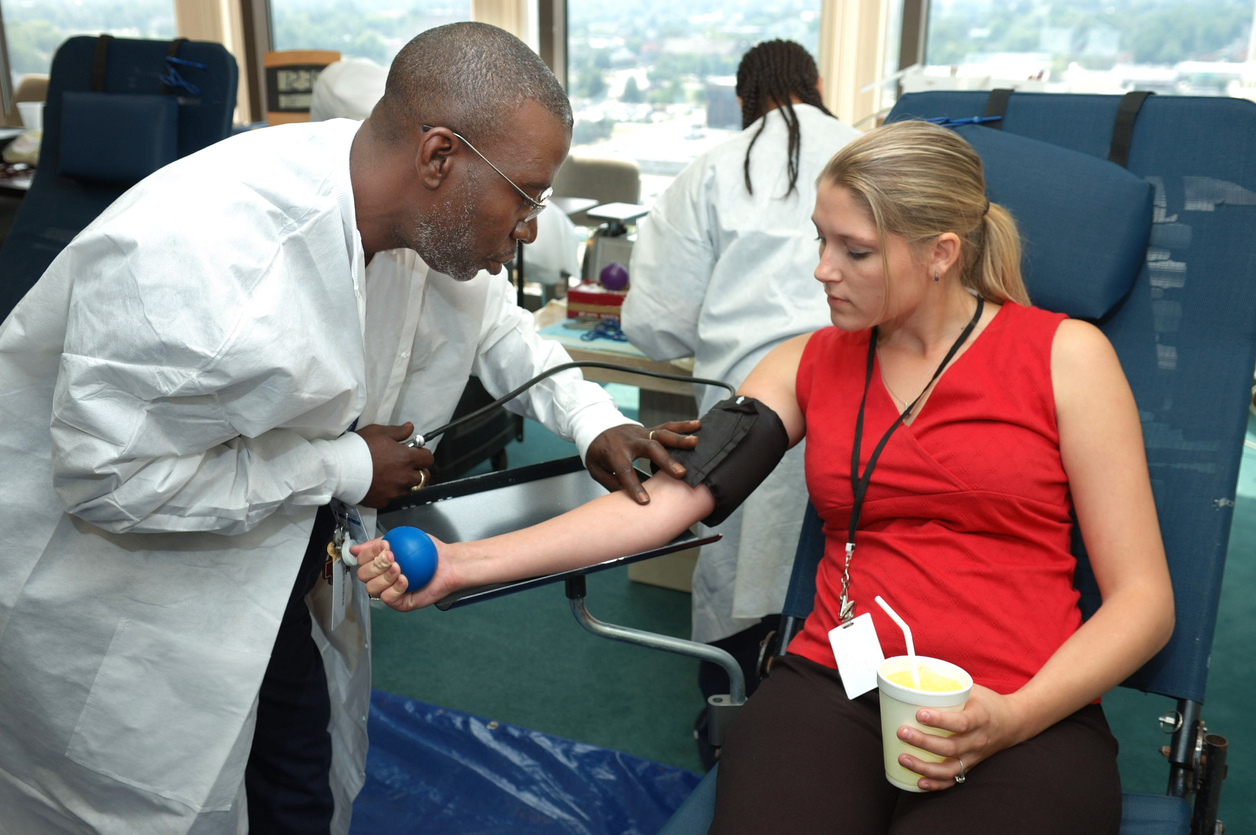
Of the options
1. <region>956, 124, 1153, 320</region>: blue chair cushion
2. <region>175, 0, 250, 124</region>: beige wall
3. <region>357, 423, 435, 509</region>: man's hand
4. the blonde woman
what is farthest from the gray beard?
<region>175, 0, 250, 124</region>: beige wall

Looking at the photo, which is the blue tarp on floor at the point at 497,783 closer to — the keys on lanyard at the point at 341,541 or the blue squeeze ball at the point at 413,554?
the keys on lanyard at the point at 341,541

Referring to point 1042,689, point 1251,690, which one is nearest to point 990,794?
point 1042,689

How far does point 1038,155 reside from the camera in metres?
1.42

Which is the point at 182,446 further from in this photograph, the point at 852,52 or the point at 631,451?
the point at 852,52

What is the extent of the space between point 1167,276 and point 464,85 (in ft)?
3.19

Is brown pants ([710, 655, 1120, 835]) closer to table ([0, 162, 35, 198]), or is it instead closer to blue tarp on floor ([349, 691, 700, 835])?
blue tarp on floor ([349, 691, 700, 835])

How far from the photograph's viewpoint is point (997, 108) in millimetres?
1521

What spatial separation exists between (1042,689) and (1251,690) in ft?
4.83

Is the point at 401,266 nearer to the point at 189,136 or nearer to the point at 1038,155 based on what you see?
the point at 1038,155

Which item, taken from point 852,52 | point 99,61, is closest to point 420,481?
point 99,61

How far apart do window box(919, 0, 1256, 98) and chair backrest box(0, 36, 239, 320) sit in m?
3.20

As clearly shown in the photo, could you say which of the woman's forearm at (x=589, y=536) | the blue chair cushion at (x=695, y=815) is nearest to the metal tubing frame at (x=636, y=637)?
the woman's forearm at (x=589, y=536)

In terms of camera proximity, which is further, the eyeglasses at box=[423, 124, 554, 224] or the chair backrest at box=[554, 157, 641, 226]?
the chair backrest at box=[554, 157, 641, 226]

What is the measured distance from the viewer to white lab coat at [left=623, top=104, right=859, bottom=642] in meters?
1.84
